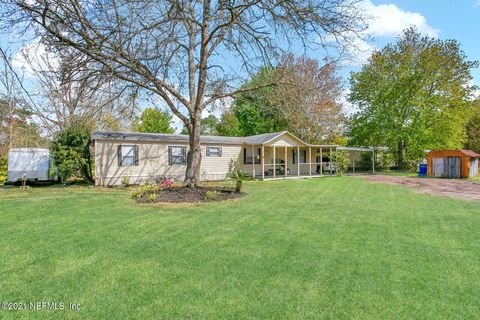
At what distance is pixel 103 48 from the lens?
26.7ft

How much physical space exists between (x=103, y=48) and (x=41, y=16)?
155 cm

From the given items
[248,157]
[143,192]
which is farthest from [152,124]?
[143,192]

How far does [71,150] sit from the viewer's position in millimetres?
13523

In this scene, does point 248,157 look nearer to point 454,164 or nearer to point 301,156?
point 301,156

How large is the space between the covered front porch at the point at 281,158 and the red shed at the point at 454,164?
687 cm

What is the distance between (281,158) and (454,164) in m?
11.3

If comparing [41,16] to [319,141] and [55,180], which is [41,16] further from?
[319,141]

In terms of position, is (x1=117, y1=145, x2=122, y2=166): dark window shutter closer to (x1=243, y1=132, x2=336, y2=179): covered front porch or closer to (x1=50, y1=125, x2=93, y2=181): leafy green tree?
(x1=50, y1=125, x2=93, y2=181): leafy green tree

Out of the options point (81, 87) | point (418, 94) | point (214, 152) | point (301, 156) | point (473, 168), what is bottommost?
point (473, 168)

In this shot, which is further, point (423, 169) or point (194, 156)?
point (423, 169)

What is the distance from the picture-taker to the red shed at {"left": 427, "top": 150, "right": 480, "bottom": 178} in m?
17.9

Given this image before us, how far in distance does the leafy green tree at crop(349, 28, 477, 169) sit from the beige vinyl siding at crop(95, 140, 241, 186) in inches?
622

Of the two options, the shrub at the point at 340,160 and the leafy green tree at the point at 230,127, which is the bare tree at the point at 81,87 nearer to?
the shrub at the point at 340,160

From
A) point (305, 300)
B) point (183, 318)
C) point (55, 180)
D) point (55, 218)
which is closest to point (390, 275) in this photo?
point (305, 300)
